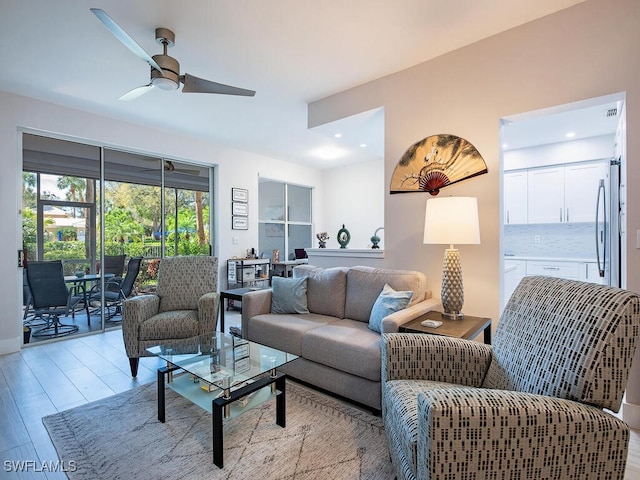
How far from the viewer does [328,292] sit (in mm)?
3029

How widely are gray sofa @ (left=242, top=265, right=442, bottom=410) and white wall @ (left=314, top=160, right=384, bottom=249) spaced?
10.1ft

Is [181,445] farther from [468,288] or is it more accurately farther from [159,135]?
[159,135]

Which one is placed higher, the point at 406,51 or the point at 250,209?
the point at 406,51

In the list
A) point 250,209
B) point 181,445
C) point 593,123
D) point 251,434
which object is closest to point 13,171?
point 250,209

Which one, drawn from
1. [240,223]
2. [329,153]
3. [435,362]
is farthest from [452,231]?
[240,223]

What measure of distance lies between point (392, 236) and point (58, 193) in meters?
3.90

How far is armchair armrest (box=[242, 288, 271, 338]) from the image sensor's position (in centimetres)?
296

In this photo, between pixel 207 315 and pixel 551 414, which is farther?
pixel 207 315

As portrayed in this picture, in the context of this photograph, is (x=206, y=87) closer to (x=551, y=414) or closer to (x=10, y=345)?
(x=551, y=414)

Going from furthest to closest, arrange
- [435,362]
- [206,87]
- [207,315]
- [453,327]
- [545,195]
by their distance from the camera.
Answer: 1. [545,195]
2. [207,315]
3. [206,87]
4. [453,327]
5. [435,362]

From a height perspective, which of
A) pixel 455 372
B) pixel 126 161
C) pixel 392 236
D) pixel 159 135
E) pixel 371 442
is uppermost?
pixel 159 135

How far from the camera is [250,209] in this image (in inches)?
227

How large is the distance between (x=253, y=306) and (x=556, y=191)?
4.42 m

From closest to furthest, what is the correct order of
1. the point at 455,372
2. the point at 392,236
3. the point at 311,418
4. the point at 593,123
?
the point at 455,372
the point at 311,418
the point at 392,236
the point at 593,123
